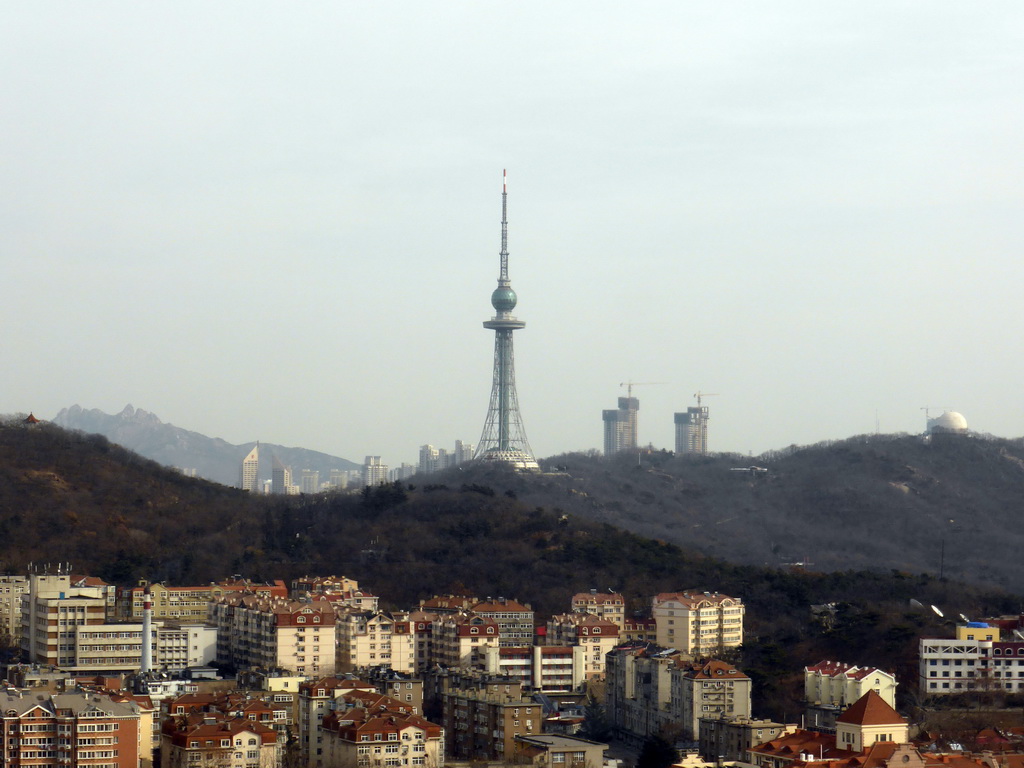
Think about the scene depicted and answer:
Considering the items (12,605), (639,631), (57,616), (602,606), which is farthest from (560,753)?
(12,605)

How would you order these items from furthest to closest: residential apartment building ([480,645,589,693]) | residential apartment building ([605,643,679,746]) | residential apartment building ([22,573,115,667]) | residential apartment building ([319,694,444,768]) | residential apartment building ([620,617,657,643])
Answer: residential apartment building ([620,617,657,643]), residential apartment building ([480,645,589,693]), residential apartment building ([22,573,115,667]), residential apartment building ([605,643,679,746]), residential apartment building ([319,694,444,768])

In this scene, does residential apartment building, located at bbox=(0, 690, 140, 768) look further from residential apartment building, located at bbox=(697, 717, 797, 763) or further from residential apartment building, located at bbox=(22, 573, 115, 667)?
residential apartment building, located at bbox=(697, 717, 797, 763)

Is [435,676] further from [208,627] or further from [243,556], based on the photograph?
[243,556]

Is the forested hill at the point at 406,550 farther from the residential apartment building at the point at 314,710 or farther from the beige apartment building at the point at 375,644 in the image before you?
the residential apartment building at the point at 314,710

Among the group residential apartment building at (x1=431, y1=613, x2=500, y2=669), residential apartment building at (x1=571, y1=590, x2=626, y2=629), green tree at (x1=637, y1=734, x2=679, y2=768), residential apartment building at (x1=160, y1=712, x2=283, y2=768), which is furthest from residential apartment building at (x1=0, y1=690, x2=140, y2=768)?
residential apartment building at (x1=571, y1=590, x2=626, y2=629)

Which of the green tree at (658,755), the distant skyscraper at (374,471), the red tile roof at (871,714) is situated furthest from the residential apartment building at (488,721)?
the distant skyscraper at (374,471)

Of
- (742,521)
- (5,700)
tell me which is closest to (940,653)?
(5,700)

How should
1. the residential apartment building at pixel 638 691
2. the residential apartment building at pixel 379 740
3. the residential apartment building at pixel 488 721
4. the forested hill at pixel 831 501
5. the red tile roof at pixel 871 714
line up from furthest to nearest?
the forested hill at pixel 831 501 < the residential apartment building at pixel 638 691 < the residential apartment building at pixel 488 721 < the residential apartment building at pixel 379 740 < the red tile roof at pixel 871 714
